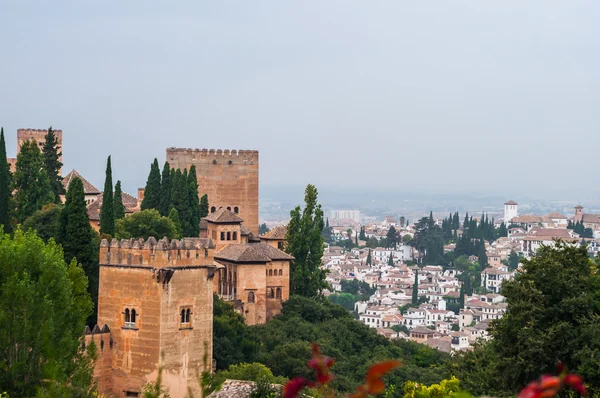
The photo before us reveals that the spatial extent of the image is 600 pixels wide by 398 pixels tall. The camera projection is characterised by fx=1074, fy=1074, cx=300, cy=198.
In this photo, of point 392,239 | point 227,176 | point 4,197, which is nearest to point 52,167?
point 227,176

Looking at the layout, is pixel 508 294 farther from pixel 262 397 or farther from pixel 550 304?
pixel 262 397

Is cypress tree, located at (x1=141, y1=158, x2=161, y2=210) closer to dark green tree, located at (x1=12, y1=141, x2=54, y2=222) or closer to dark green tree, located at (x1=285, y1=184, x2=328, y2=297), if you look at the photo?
dark green tree, located at (x1=12, y1=141, x2=54, y2=222)

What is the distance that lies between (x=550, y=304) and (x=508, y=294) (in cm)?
101

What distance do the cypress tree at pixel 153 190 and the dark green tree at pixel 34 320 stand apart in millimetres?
22929

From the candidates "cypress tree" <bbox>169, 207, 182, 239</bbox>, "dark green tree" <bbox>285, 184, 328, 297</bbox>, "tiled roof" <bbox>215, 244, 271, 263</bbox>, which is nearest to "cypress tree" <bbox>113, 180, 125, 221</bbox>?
"cypress tree" <bbox>169, 207, 182, 239</bbox>

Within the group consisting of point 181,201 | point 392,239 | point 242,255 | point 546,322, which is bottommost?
point 392,239

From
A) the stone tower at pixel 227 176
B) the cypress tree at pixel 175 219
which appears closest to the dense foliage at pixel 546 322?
the cypress tree at pixel 175 219

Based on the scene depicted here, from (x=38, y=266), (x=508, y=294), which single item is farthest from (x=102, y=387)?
(x=508, y=294)

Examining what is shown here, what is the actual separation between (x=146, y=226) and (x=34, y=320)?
18.5 m

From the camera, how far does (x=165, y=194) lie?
49094 millimetres

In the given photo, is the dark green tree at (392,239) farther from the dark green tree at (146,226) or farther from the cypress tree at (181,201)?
the dark green tree at (146,226)

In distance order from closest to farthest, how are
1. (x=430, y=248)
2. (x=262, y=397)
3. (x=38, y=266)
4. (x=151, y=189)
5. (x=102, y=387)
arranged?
(x=262, y=397) < (x=38, y=266) < (x=102, y=387) < (x=151, y=189) < (x=430, y=248)

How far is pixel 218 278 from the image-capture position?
1730 inches

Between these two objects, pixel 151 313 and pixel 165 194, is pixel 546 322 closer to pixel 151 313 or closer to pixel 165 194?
pixel 151 313
